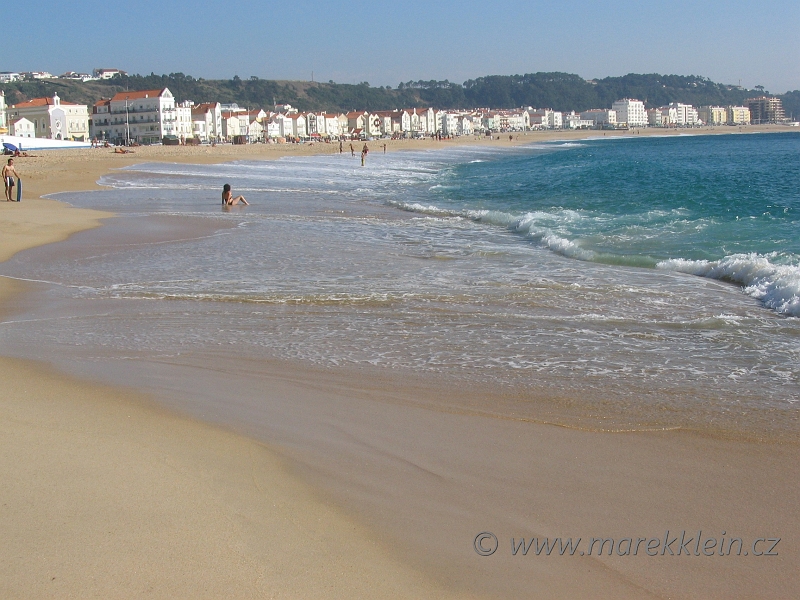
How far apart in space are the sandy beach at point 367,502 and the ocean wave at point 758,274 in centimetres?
430

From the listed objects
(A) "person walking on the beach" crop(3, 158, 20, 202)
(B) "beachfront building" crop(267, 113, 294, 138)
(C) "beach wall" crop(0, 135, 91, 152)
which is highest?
(B) "beachfront building" crop(267, 113, 294, 138)

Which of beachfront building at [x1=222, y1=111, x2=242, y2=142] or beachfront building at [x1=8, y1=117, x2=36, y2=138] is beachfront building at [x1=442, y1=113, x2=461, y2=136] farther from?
beachfront building at [x1=8, y1=117, x2=36, y2=138]

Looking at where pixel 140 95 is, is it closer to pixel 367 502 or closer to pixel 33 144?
pixel 33 144

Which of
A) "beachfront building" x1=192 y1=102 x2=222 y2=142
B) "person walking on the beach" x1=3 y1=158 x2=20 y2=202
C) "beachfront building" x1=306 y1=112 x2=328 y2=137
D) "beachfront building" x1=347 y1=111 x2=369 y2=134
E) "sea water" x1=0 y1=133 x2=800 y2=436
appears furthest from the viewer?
"beachfront building" x1=347 y1=111 x2=369 y2=134

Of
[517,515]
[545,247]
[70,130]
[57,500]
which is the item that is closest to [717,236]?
[545,247]

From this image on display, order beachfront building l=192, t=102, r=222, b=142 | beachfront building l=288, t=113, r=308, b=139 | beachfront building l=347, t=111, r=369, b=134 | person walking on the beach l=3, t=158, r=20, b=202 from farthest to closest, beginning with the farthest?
beachfront building l=347, t=111, r=369, b=134 → beachfront building l=288, t=113, r=308, b=139 → beachfront building l=192, t=102, r=222, b=142 → person walking on the beach l=3, t=158, r=20, b=202

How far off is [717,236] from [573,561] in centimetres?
1255

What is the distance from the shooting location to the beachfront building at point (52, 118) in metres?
102

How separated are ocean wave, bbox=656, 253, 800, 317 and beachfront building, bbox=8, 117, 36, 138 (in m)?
99.8

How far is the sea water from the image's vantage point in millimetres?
5645

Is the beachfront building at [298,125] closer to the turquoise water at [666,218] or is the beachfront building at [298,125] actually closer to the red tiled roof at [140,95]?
the red tiled roof at [140,95]

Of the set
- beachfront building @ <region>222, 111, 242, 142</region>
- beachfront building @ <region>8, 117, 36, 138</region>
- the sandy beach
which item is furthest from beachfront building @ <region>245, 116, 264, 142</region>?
the sandy beach

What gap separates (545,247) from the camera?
13.2 metres

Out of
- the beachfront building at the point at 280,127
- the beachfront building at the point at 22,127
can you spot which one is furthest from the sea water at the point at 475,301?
the beachfront building at the point at 280,127
